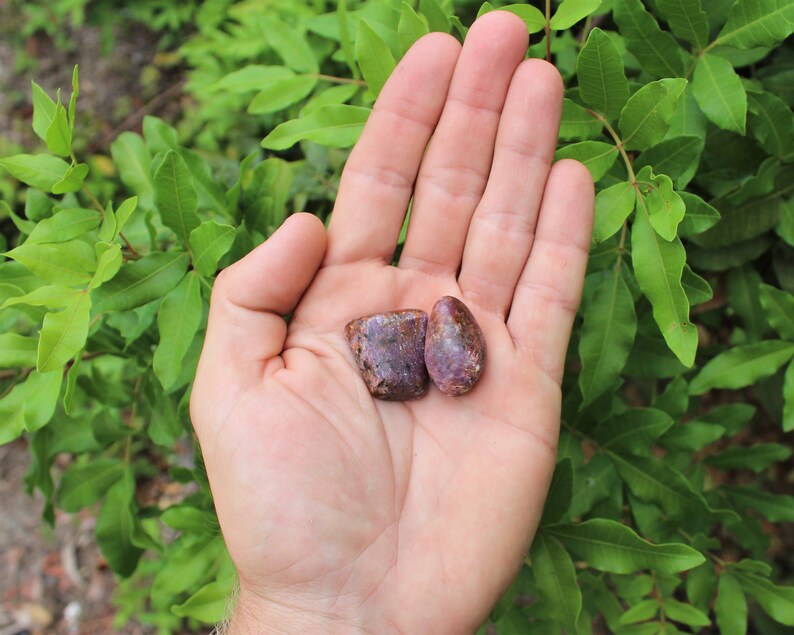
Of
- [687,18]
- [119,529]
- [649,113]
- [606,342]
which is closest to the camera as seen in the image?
[649,113]

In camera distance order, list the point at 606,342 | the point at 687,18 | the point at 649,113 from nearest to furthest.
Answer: the point at 649,113 → the point at 687,18 → the point at 606,342

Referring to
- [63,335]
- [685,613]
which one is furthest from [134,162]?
[685,613]

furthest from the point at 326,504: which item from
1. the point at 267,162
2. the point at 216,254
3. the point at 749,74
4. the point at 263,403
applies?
the point at 749,74

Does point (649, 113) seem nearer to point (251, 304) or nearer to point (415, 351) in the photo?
point (415, 351)

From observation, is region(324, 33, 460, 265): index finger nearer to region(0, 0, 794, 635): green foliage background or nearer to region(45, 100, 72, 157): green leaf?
region(0, 0, 794, 635): green foliage background

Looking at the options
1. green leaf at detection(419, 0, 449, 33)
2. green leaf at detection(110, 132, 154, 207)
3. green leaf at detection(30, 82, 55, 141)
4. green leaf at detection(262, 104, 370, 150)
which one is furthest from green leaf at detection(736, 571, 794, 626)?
green leaf at detection(30, 82, 55, 141)
